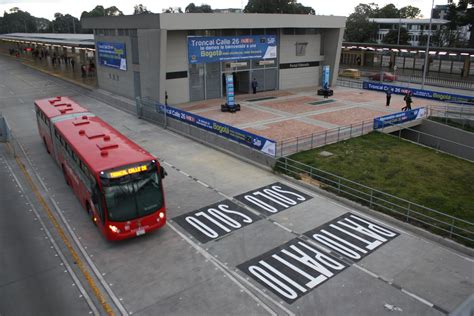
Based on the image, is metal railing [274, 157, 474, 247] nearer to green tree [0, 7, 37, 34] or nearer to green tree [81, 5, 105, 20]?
green tree [81, 5, 105, 20]

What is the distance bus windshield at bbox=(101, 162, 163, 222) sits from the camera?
13078mm

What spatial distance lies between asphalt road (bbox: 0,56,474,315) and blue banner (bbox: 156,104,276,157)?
2.19m

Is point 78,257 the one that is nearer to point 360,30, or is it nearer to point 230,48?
point 230,48

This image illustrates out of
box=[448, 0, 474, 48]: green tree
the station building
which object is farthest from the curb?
box=[448, 0, 474, 48]: green tree

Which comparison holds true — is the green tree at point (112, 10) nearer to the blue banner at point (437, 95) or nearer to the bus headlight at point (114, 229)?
the blue banner at point (437, 95)

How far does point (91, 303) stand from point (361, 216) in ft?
34.5

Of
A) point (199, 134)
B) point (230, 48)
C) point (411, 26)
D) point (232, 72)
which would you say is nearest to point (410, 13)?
point (411, 26)

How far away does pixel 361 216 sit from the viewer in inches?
640

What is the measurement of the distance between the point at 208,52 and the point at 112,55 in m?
10.7

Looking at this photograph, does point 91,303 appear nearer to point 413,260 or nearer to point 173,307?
point 173,307

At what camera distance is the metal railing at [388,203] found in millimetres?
14328

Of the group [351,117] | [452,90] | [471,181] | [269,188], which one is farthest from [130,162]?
[452,90]

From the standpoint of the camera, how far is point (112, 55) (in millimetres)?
40250

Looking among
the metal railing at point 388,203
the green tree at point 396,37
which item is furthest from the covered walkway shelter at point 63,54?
the green tree at point 396,37
